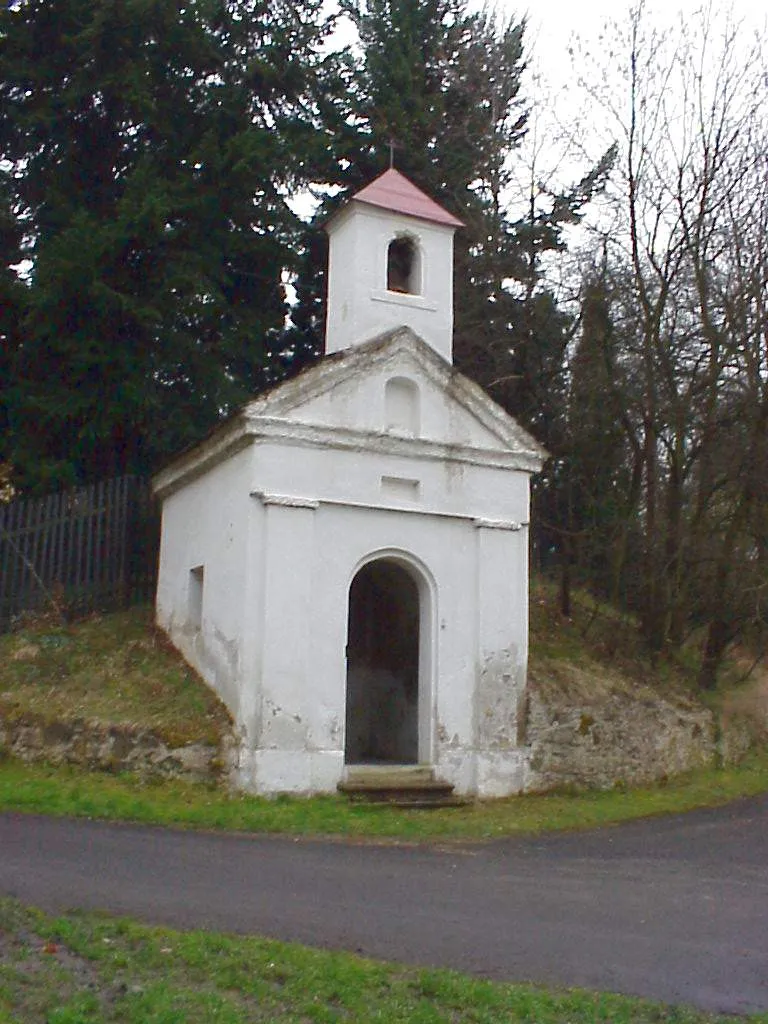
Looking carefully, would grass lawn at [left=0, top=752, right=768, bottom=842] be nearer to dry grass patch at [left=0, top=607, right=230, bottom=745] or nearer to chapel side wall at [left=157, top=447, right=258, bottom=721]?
dry grass patch at [left=0, top=607, right=230, bottom=745]

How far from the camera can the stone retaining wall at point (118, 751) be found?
512 inches

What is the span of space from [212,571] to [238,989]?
8989mm

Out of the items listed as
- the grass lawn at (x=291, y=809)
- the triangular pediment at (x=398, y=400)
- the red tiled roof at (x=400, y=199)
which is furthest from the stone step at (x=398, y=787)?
the red tiled roof at (x=400, y=199)

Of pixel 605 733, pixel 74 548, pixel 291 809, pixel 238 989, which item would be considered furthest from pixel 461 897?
pixel 74 548

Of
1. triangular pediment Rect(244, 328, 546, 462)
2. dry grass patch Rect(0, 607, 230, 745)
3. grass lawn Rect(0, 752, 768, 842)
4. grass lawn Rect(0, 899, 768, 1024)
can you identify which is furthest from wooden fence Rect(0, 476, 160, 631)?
grass lawn Rect(0, 899, 768, 1024)

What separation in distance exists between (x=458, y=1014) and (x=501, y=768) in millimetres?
8815

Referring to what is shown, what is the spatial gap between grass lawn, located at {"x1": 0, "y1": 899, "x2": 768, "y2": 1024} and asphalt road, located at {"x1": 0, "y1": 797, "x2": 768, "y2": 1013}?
0.40 meters

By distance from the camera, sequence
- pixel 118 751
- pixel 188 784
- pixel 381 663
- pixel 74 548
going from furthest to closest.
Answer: pixel 381 663 < pixel 74 548 < pixel 118 751 < pixel 188 784

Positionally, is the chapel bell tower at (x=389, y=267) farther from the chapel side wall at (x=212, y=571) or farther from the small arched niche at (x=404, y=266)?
the chapel side wall at (x=212, y=571)

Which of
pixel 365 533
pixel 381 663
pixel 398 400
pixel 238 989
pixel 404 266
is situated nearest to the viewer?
pixel 238 989

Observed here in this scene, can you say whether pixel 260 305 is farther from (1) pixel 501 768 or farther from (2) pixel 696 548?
(1) pixel 501 768

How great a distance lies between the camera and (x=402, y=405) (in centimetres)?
1501

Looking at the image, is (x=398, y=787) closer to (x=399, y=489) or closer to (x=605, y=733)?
(x=605, y=733)

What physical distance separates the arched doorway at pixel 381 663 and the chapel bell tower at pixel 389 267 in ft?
10.8
